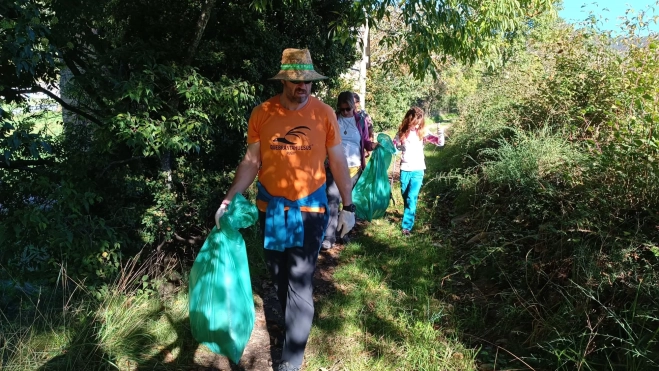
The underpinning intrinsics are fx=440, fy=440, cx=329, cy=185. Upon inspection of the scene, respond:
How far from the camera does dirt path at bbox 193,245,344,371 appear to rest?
2.91m

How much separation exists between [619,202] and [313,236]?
2.15 m

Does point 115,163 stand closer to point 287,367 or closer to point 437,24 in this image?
point 287,367

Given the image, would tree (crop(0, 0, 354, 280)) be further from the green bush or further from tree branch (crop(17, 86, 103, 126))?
the green bush

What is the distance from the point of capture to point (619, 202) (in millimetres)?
3059

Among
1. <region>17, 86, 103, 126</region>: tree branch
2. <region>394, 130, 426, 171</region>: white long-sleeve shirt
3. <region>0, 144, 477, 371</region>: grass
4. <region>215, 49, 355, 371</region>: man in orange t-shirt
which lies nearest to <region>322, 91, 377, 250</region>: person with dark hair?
<region>394, 130, 426, 171</region>: white long-sleeve shirt

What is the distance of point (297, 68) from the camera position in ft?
8.86

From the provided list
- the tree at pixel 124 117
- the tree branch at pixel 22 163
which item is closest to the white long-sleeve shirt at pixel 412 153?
the tree at pixel 124 117

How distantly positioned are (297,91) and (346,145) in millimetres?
2364

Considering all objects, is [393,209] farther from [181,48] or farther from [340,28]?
[181,48]

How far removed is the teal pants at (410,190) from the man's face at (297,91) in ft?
9.34

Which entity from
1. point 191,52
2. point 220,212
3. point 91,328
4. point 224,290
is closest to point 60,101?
point 191,52

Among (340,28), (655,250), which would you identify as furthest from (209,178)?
(655,250)

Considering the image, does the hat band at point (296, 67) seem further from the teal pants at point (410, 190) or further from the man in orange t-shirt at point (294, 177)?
the teal pants at point (410, 190)

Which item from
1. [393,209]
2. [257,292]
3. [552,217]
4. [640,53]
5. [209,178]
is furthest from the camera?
[393,209]
